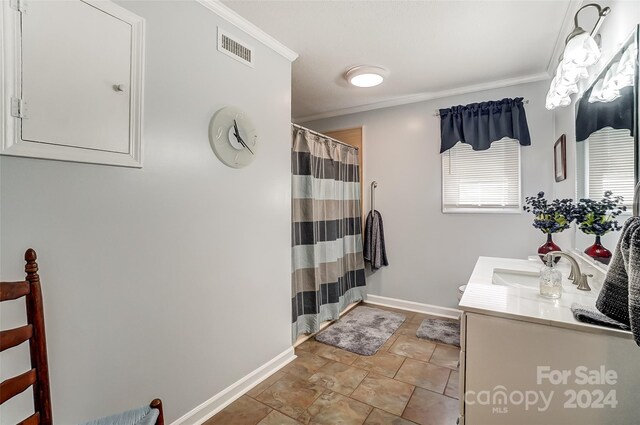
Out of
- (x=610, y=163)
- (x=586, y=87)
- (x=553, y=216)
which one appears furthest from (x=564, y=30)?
(x=553, y=216)

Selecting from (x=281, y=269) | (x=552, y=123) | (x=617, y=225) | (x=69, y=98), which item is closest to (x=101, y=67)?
(x=69, y=98)

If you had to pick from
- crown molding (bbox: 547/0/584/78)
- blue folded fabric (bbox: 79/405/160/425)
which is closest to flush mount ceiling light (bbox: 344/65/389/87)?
crown molding (bbox: 547/0/584/78)

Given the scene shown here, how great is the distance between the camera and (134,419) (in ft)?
3.28

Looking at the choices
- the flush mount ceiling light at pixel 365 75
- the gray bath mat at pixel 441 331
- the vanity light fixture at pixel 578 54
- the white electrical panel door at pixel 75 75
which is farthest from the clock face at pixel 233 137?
the gray bath mat at pixel 441 331

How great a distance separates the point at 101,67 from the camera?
3.99 ft

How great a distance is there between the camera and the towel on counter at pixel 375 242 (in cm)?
338

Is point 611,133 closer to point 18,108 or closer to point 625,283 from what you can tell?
point 625,283

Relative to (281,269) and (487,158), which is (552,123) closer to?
(487,158)

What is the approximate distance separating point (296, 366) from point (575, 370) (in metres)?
1.71

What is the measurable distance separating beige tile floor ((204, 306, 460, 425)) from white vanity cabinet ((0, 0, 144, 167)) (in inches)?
62.2

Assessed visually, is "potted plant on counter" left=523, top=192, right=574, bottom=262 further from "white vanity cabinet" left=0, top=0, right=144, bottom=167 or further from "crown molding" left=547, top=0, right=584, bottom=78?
"white vanity cabinet" left=0, top=0, right=144, bottom=167

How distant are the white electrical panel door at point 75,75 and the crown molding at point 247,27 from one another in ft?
1.89

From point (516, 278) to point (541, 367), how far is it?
2.85 feet

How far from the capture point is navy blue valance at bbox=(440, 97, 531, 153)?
8.83ft
